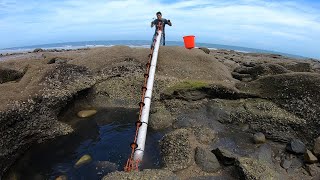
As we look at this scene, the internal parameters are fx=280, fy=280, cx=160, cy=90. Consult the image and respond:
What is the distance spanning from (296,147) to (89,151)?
717cm

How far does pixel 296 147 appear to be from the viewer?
30.7 ft

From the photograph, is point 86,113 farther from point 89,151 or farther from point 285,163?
point 285,163

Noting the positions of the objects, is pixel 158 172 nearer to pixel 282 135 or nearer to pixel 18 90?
pixel 282 135

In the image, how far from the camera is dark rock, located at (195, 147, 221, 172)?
28.6 ft

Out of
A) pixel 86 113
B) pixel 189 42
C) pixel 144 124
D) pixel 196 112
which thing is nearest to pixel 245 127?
pixel 196 112

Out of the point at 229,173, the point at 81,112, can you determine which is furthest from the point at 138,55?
the point at 229,173

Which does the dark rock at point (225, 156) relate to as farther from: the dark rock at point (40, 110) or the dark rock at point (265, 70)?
the dark rock at point (265, 70)

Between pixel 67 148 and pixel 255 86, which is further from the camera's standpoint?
pixel 255 86

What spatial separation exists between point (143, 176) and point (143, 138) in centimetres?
248

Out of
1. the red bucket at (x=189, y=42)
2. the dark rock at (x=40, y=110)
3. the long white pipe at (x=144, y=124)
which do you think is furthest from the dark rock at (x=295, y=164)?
the red bucket at (x=189, y=42)

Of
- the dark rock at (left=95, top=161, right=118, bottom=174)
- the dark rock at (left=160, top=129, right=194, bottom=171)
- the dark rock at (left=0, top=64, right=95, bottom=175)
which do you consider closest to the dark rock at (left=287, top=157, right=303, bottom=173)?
the dark rock at (left=160, top=129, right=194, bottom=171)

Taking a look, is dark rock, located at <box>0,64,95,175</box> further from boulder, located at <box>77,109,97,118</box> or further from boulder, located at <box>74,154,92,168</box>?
boulder, located at <box>74,154,92,168</box>

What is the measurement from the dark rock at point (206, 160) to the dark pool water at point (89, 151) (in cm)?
135

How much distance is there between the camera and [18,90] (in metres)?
11.1
